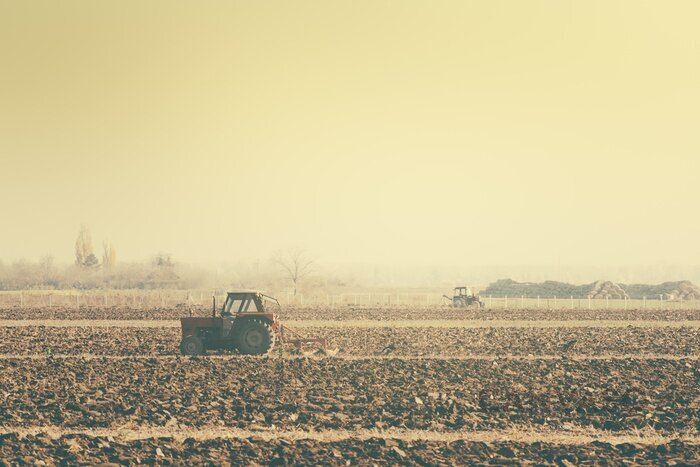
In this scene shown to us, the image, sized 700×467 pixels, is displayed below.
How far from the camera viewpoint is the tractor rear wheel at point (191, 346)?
2675cm

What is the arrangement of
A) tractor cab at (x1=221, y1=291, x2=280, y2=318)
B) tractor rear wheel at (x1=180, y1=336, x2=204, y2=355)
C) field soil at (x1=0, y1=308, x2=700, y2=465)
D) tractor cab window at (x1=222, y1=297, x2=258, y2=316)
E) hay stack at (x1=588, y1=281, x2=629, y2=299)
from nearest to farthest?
field soil at (x1=0, y1=308, x2=700, y2=465)
tractor rear wheel at (x1=180, y1=336, x2=204, y2=355)
tractor cab at (x1=221, y1=291, x2=280, y2=318)
tractor cab window at (x1=222, y1=297, x2=258, y2=316)
hay stack at (x1=588, y1=281, x2=629, y2=299)

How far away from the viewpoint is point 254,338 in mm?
26422

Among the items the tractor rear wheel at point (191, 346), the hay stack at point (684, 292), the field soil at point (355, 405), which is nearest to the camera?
the field soil at point (355, 405)

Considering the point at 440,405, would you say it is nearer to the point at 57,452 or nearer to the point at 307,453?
the point at 307,453

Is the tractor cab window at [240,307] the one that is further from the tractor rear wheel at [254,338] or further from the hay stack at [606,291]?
the hay stack at [606,291]

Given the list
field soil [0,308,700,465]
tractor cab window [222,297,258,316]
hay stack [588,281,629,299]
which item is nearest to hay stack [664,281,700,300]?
hay stack [588,281,629,299]

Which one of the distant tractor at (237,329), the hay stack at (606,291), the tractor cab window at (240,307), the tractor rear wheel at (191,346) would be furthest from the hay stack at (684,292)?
the tractor rear wheel at (191,346)

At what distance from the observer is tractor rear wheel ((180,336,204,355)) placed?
2675 centimetres

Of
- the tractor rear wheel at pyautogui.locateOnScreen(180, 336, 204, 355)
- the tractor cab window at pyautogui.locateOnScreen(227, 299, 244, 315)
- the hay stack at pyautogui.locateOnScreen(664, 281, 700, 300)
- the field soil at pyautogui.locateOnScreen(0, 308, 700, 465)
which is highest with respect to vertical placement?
the hay stack at pyautogui.locateOnScreen(664, 281, 700, 300)

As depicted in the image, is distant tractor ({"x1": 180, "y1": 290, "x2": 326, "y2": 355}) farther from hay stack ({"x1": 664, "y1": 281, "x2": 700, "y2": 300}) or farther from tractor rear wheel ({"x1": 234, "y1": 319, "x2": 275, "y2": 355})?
hay stack ({"x1": 664, "y1": 281, "x2": 700, "y2": 300})

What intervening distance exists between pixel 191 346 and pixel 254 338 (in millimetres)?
1983

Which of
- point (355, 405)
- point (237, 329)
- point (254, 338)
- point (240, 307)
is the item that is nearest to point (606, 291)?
point (240, 307)

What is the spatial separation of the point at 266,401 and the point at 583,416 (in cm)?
604

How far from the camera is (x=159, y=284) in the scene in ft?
396
